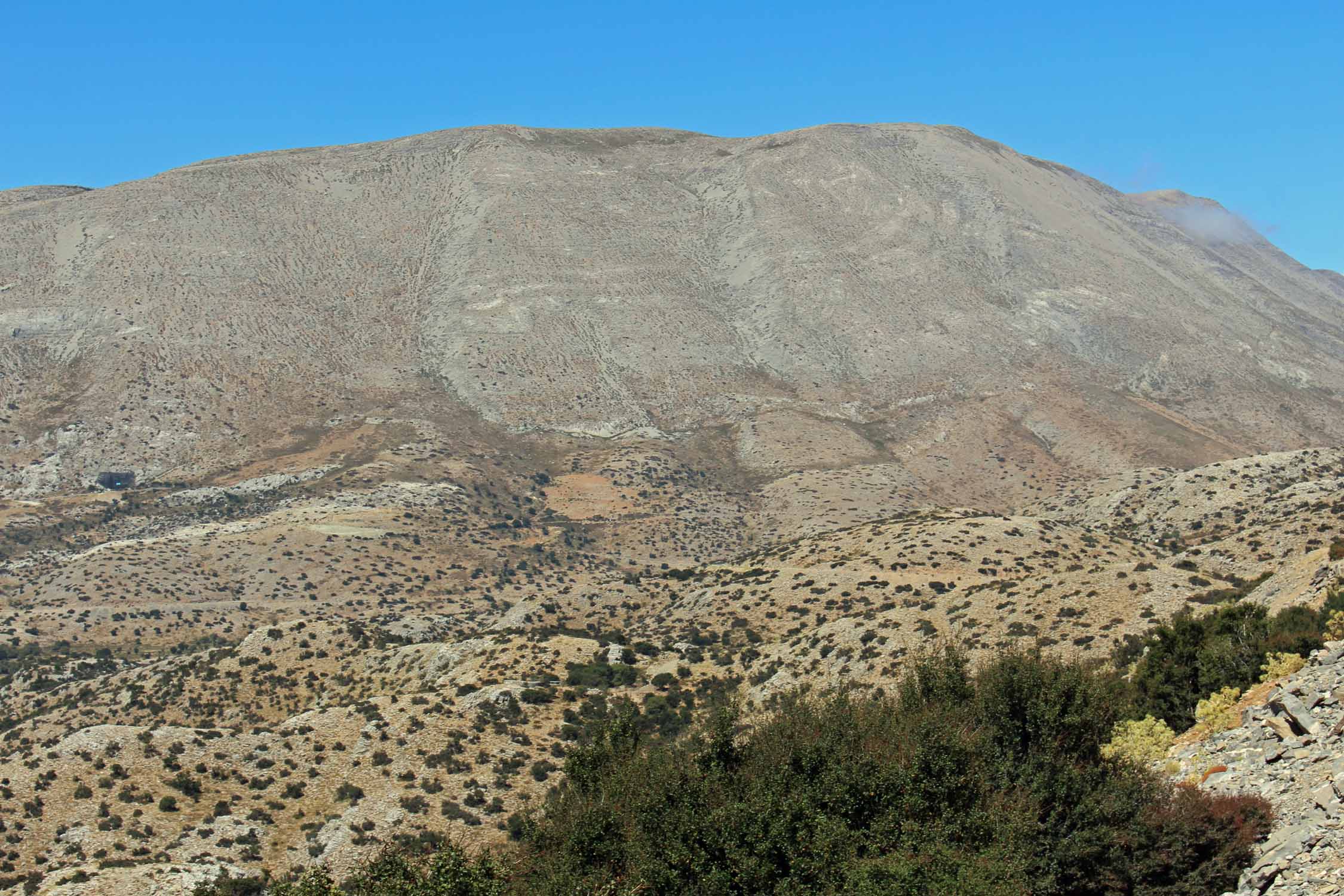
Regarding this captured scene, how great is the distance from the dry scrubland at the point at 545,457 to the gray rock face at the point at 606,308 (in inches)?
23.5

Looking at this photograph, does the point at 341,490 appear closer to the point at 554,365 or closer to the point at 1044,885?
the point at 554,365

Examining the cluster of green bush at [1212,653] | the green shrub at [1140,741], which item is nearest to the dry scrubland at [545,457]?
the cluster of green bush at [1212,653]

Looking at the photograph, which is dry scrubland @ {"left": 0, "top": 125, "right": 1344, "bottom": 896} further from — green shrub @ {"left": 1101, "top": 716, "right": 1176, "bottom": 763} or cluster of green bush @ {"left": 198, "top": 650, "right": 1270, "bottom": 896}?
cluster of green bush @ {"left": 198, "top": 650, "right": 1270, "bottom": 896}

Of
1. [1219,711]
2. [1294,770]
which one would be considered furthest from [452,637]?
[1294,770]

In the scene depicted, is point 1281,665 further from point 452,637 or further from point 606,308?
point 606,308

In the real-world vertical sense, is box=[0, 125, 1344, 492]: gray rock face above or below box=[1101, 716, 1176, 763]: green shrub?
above

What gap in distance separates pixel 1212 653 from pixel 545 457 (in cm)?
9157

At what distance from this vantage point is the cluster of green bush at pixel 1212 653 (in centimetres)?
2928

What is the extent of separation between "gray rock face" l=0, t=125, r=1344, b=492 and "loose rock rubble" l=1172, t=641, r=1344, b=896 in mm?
90305

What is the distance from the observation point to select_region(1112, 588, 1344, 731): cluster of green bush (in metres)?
29.3

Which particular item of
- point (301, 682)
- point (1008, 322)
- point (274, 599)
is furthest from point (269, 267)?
point (301, 682)

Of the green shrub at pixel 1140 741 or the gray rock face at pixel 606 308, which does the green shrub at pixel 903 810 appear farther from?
the gray rock face at pixel 606 308

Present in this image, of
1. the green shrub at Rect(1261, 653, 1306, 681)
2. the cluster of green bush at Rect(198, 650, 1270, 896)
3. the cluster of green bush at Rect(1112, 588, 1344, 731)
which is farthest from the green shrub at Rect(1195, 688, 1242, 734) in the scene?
the cluster of green bush at Rect(198, 650, 1270, 896)

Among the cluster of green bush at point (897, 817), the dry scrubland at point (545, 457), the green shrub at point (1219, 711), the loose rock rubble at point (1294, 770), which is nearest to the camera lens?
the loose rock rubble at point (1294, 770)
